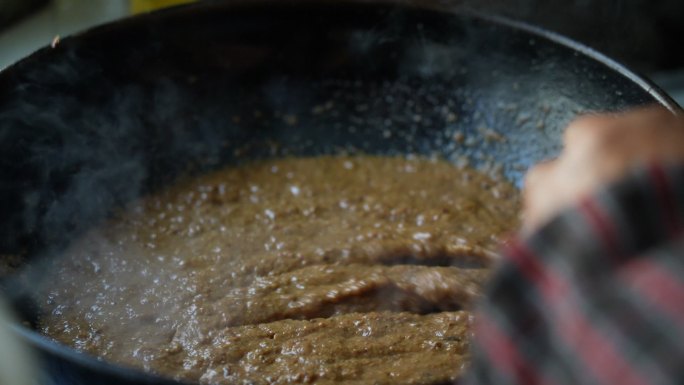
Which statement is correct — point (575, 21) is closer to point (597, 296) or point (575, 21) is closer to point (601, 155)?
point (601, 155)

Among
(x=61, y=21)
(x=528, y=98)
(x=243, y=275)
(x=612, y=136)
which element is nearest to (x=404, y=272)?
(x=243, y=275)

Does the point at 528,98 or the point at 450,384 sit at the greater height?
the point at 528,98

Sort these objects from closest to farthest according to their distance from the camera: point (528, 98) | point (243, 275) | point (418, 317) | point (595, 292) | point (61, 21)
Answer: point (595, 292), point (418, 317), point (243, 275), point (528, 98), point (61, 21)

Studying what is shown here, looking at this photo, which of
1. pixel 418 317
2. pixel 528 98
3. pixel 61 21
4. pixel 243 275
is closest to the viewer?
pixel 418 317

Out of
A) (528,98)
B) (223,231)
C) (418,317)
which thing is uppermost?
(528,98)

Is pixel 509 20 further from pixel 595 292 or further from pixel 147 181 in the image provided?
pixel 595 292

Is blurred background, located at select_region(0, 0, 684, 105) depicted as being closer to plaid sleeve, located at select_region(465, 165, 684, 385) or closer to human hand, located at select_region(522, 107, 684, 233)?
human hand, located at select_region(522, 107, 684, 233)

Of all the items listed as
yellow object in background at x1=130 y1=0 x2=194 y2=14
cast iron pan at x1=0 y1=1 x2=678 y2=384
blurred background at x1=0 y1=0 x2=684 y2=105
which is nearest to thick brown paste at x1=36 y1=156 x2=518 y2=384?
cast iron pan at x1=0 y1=1 x2=678 y2=384

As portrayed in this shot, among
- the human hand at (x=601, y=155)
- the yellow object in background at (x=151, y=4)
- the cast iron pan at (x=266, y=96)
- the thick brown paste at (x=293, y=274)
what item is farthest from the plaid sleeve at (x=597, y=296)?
the yellow object in background at (x=151, y=4)
